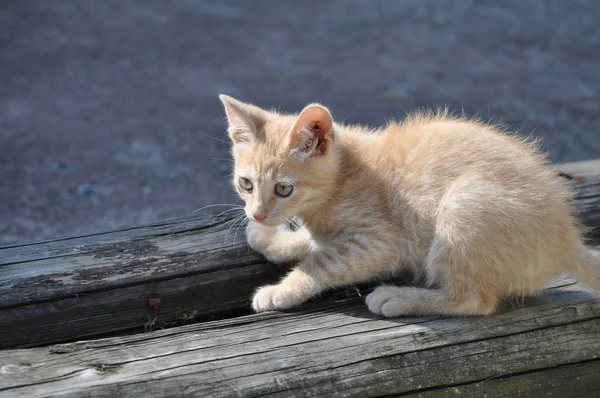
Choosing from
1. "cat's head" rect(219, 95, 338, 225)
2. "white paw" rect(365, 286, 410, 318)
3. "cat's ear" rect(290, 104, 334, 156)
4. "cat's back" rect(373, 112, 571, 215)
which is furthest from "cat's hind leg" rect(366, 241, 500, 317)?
"cat's ear" rect(290, 104, 334, 156)

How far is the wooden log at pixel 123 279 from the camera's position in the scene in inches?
122

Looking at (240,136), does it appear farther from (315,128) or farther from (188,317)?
(188,317)

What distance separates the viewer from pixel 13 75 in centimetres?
752

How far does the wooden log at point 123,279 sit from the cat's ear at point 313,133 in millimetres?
572

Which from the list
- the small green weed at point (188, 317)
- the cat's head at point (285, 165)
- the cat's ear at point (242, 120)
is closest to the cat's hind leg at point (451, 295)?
the cat's head at point (285, 165)

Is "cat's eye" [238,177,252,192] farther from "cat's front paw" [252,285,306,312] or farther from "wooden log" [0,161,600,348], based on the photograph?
"cat's front paw" [252,285,306,312]

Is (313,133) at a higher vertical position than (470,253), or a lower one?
higher

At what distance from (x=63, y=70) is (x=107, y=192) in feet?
7.45

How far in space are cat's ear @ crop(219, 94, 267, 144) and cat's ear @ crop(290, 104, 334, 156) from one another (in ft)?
0.68

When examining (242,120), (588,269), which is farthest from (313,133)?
(588,269)

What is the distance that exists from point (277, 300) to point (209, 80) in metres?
4.81

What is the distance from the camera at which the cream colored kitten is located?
3.04 metres

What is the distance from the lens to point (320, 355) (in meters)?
2.71

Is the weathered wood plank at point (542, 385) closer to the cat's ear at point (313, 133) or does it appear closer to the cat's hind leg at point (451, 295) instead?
the cat's hind leg at point (451, 295)
